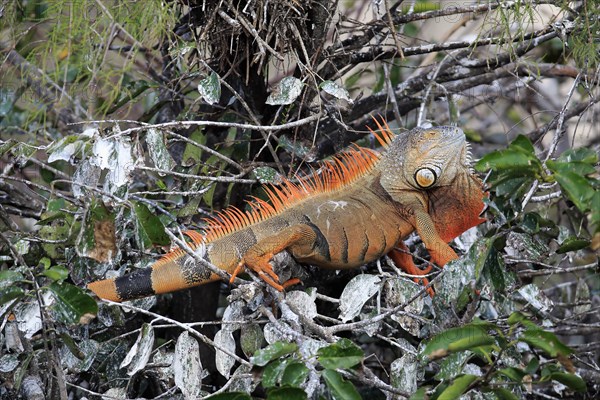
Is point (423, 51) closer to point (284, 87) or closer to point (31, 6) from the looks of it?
point (284, 87)

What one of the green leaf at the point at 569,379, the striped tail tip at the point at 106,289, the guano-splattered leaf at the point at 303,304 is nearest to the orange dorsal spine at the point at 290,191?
the striped tail tip at the point at 106,289

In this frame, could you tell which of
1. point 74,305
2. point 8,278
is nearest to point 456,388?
point 74,305

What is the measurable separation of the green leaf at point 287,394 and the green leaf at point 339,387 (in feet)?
0.27

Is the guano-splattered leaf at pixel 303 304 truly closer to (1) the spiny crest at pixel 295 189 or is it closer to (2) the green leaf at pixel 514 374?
(1) the spiny crest at pixel 295 189

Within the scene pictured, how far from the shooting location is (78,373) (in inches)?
137

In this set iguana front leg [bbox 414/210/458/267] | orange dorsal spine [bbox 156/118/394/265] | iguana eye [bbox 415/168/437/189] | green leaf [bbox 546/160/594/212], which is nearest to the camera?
green leaf [bbox 546/160/594/212]

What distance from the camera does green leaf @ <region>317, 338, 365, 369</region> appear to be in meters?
2.51

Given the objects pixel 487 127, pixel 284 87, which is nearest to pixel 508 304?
pixel 284 87

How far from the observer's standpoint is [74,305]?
2750mm

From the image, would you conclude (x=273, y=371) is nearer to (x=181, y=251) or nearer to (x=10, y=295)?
(x=10, y=295)

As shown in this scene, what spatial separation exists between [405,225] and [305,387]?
1.37m

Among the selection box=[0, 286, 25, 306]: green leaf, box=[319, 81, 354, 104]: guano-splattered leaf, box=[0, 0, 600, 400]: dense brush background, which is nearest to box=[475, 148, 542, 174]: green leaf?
box=[0, 0, 600, 400]: dense brush background

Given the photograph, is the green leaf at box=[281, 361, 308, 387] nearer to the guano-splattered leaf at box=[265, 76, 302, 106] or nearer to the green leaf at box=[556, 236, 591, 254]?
the green leaf at box=[556, 236, 591, 254]

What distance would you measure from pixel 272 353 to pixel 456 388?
0.55 metres
